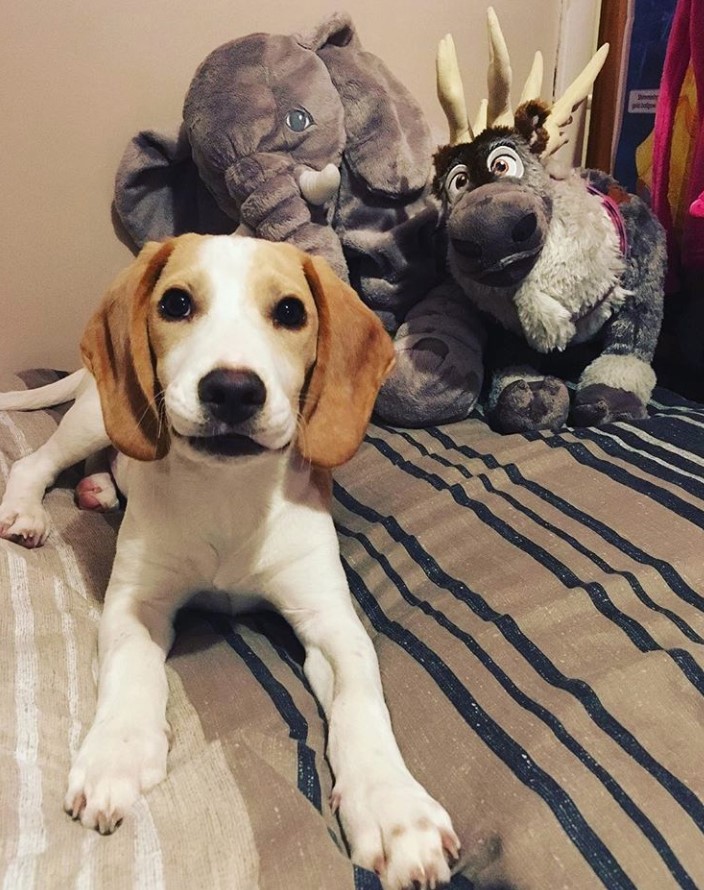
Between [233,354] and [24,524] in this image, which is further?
[24,524]

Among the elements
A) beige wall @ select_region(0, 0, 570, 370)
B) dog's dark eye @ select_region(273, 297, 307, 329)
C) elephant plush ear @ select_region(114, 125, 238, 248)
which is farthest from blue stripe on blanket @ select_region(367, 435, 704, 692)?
beige wall @ select_region(0, 0, 570, 370)

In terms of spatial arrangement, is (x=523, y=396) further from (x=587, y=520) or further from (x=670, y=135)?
(x=670, y=135)

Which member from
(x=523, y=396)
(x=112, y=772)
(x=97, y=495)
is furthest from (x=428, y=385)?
(x=112, y=772)

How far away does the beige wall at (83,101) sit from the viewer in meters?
1.93

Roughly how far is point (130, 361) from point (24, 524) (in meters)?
0.49

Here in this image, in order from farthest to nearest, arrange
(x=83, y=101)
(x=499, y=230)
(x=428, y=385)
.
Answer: (x=83, y=101) → (x=428, y=385) → (x=499, y=230)

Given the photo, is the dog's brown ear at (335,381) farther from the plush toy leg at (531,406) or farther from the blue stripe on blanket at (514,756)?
the plush toy leg at (531,406)

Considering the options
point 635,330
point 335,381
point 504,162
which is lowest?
point 635,330

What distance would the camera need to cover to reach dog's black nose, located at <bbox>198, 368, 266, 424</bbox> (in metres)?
0.95

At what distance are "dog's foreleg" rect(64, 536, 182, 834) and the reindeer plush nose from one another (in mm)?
874

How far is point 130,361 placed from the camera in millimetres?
1132

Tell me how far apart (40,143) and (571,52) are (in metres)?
1.58

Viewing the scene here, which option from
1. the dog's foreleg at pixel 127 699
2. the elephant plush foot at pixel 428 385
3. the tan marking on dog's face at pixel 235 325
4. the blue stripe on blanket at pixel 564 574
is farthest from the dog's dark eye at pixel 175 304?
the elephant plush foot at pixel 428 385

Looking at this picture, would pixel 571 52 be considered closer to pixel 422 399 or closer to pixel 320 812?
pixel 422 399
